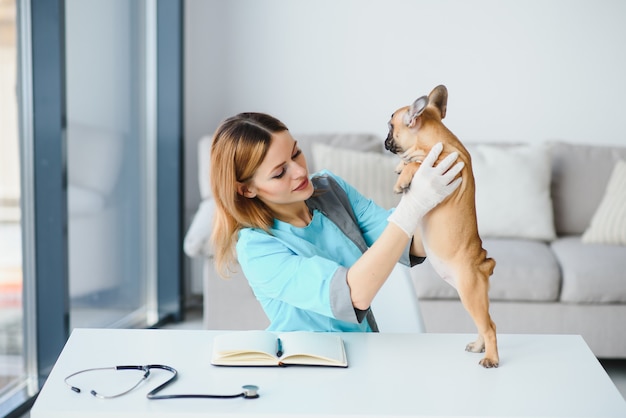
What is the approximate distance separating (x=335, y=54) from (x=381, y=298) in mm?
2213

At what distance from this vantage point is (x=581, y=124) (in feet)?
12.5

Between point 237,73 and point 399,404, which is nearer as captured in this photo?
point 399,404

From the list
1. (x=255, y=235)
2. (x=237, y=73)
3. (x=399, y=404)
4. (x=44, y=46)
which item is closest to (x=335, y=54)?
(x=237, y=73)

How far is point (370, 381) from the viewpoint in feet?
4.36

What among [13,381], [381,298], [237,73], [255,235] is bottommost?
[13,381]

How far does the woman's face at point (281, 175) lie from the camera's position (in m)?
1.51

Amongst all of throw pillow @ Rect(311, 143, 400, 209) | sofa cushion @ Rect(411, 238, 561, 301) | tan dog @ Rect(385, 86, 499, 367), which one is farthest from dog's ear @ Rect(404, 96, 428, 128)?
throw pillow @ Rect(311, 143, 400, 209)

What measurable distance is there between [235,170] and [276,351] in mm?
353

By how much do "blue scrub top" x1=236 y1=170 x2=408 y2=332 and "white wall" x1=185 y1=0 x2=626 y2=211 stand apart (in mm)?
2152

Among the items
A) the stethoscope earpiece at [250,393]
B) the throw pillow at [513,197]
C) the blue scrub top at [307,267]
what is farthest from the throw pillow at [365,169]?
the stethoscope earpiece at [250,393]

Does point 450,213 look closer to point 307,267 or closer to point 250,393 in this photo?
point 307,267

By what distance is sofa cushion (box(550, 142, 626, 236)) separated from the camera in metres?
3.38

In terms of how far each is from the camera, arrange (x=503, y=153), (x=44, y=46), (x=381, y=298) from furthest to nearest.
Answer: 1. (x=503, y=153)
2. (x=44, y=46)
3. (x=381, y=298)

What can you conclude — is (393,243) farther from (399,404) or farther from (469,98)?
(469,98)
